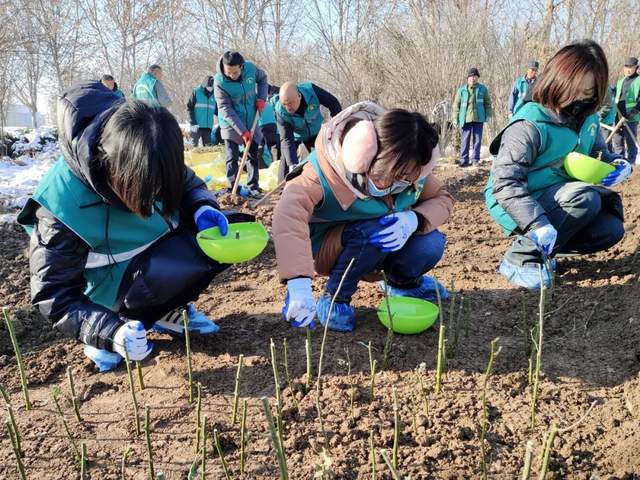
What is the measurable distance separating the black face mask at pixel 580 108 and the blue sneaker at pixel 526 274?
2.36 ft

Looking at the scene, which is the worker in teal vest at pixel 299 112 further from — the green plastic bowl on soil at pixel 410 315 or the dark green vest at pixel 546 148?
the green plastic bowl on soil at pixel 410 315

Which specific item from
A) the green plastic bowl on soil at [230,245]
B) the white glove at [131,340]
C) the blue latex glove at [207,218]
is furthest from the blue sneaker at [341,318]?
the white glove at [131,340]

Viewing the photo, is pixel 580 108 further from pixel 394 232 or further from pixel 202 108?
pixel 202 108

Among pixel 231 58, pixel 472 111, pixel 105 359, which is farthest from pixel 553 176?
Answer: pixel 472 111

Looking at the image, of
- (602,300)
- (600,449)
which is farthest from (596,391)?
(602,300)

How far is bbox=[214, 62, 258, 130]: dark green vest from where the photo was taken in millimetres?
5145

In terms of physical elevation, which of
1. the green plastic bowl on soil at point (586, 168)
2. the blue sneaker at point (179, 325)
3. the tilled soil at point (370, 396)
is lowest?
the tilled soil at point (370, 396)

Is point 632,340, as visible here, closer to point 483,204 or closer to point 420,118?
point 420,118

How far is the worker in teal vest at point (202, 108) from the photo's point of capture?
7527 mm

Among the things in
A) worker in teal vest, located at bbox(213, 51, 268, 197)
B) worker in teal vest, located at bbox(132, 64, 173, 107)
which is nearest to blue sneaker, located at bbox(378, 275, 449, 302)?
worker in teal vest, located at bbox(213, 51, 268, 197)

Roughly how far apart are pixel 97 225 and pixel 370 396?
1075mm

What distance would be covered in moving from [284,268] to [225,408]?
0.52 metres

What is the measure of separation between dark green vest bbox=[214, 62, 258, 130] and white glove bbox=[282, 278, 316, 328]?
146 inches

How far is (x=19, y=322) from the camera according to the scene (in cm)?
231
